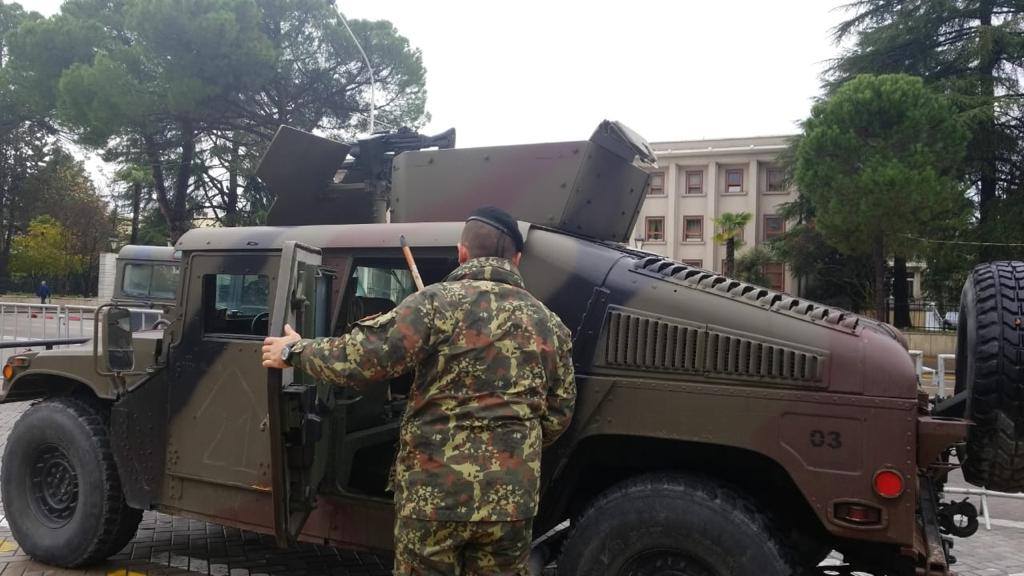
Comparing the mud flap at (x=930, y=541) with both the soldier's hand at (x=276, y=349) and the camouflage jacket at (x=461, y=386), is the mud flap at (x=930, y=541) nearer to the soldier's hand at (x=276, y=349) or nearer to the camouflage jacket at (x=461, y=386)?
the camouflage jacket at (x=461, y=386)

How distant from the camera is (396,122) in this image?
28766 millimetres

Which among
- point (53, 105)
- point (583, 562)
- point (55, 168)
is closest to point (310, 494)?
point (583, 562)

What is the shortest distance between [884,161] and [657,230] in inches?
1055

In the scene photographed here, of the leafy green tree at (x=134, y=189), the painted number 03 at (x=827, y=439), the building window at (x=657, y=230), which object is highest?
the building window at (x=657, y=230)

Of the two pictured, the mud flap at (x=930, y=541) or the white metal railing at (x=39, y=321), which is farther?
the white metal railing at (x=39, y=321)

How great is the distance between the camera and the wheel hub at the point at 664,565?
3014 millimetres

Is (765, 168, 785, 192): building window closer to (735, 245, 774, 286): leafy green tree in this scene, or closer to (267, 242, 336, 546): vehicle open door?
(735, 245, 774, 286): leafy green tree

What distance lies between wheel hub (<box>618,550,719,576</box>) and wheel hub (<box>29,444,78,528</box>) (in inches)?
131

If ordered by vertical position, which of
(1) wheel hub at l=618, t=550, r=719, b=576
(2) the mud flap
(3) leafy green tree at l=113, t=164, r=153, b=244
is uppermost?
(3) leafy green tree at l=113, t=164, r=153, b=244

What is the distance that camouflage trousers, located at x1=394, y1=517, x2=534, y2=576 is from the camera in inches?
103

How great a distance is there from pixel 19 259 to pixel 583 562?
4598 cm

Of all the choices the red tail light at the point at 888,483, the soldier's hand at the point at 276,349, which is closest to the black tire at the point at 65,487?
the soldier's hand at the point at 276,349

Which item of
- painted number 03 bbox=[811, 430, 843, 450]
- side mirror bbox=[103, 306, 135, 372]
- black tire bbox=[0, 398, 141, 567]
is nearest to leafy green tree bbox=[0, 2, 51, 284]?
black tire bbox=[0, 398, 141, 567]

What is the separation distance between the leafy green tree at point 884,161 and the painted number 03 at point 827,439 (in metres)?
22.3
